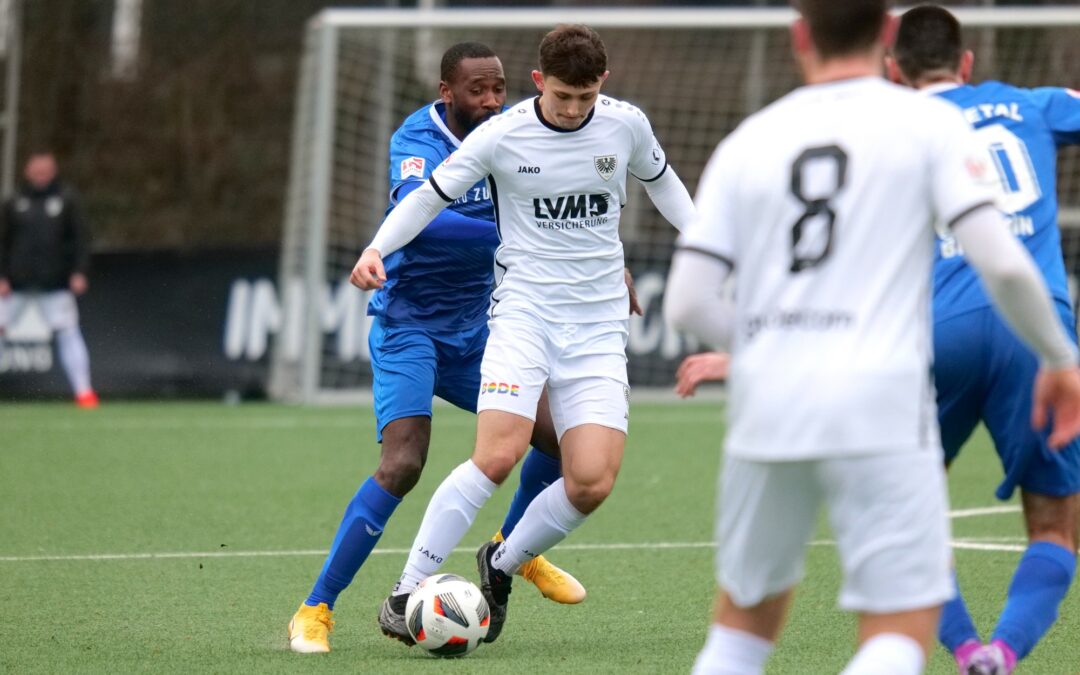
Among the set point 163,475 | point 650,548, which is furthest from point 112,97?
point 650,548

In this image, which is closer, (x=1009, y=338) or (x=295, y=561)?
(x=1009, y=338)

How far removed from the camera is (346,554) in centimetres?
530

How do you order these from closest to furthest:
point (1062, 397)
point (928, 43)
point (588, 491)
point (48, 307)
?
point (1062, 397) → point (928, 43) → point (588, 491) → point (48, 307)

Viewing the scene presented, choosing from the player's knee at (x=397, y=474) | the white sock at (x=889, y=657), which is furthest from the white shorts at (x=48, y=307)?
the white sock at (x=889, y=657)

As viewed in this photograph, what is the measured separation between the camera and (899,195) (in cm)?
300

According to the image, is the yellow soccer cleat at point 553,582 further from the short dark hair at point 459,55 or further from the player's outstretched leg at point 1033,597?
the player's outstretched leg at point 1033,597

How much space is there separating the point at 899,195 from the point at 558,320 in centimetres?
A: 237

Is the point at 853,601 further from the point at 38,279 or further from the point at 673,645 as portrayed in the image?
the point at 38,279

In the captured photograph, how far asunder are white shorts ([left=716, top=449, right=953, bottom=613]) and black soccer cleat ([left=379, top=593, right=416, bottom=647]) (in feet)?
6.94

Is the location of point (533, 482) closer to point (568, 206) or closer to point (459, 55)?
point (568, 206)

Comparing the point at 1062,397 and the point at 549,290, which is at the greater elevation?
the point at 1062,397

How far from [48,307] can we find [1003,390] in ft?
37.5

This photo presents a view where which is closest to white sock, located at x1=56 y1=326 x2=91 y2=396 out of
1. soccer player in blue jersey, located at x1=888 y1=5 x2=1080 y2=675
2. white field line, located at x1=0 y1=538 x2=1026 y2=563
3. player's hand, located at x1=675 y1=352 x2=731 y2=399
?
white field line, located at x1=0 y1=538 x2=1026 y2=563

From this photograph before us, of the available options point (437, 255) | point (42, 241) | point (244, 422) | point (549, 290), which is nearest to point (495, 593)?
point (549, 290)
